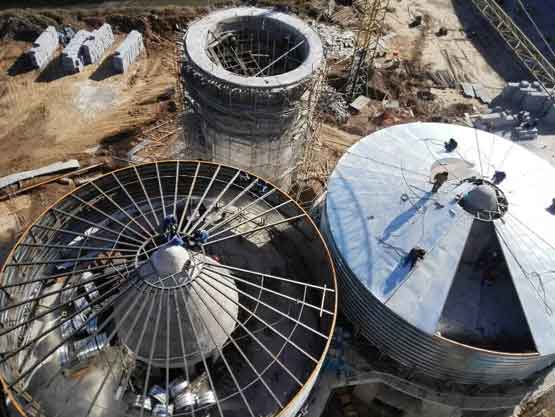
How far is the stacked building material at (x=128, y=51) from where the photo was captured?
4983 cm

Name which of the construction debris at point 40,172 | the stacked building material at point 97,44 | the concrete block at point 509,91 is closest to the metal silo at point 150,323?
the construction debris at point 40,172

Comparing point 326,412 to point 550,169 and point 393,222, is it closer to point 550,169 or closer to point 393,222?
point 393,222

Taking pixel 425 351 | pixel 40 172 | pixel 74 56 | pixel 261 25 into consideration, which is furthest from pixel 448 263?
pixel 74 56

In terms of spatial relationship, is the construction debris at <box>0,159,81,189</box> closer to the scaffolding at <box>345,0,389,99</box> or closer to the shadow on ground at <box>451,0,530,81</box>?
the scaffolding at <box>345,0,389,99</box>

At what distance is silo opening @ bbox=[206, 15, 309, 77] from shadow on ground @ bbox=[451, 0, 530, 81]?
33.9m

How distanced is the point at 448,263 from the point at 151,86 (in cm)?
3692

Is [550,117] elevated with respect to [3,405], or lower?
elevated

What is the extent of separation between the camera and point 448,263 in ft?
79.5

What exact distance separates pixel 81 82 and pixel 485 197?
41432 mm

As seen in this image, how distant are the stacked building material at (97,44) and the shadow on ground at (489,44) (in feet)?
144

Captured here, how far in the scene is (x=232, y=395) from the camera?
21.4m

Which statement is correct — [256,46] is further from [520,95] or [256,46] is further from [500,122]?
[520,95]

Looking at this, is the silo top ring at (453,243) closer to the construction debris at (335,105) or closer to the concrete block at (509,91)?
the construction debris at (335,105)

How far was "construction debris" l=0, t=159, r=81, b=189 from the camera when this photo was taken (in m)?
39.5
